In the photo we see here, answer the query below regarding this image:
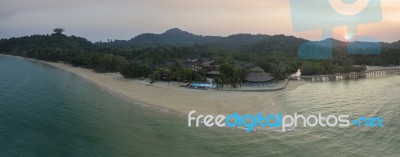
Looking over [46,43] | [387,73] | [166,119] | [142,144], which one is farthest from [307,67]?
[46,43]

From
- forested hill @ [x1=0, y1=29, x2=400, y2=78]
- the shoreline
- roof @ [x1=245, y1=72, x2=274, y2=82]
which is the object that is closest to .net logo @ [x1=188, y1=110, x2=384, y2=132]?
the shoreline

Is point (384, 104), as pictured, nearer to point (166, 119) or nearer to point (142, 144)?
point (166, 119)

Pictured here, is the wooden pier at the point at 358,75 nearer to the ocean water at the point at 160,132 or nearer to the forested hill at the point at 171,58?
the forested hill at the point at 171,58

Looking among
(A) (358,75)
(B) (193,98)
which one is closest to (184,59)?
(A) (358,75)

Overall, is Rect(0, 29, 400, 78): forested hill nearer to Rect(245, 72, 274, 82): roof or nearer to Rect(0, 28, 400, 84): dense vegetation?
Result: Rect(0, 28, 400, 84): dense vegetation

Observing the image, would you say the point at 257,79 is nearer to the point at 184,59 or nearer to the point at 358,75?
the point at 358,75

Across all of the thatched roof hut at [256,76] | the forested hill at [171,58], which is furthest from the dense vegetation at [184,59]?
the thatched roof hut at [256,76]
